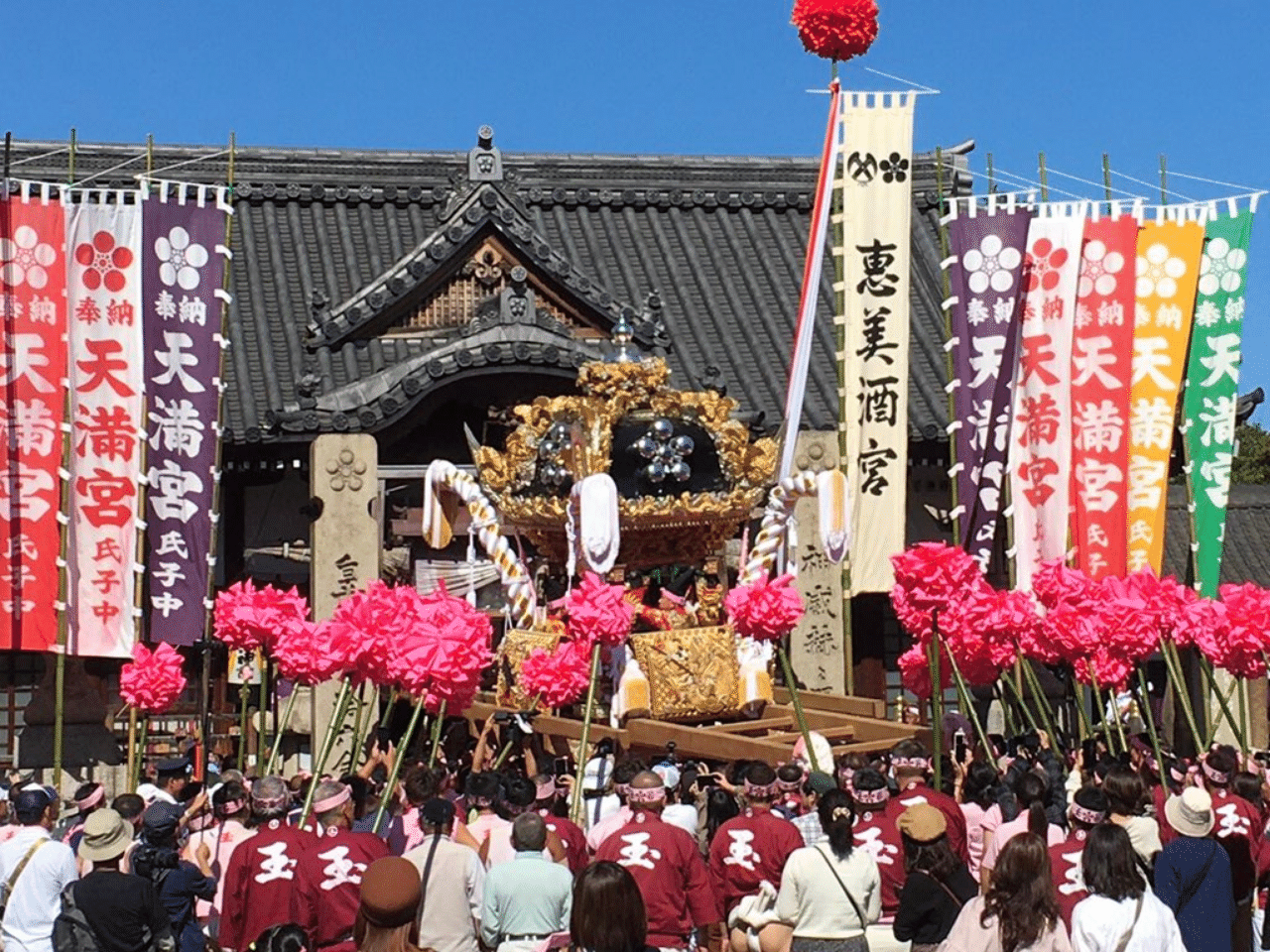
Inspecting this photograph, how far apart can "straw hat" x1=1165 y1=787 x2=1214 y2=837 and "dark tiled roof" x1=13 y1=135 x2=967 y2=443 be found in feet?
42.0

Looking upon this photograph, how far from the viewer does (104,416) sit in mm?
16922

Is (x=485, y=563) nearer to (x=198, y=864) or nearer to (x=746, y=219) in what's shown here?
(x=746, y=219)

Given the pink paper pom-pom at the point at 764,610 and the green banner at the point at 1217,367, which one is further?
the green banner at the point at 1217,367

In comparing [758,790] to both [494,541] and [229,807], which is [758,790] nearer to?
[229,807]

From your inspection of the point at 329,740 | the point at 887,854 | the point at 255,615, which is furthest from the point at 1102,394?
the point at 887,854

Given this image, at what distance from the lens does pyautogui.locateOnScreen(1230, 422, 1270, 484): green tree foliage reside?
37.8 metres

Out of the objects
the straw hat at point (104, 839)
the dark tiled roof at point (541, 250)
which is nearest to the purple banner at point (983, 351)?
the dark tiled roof at point (541, 250)

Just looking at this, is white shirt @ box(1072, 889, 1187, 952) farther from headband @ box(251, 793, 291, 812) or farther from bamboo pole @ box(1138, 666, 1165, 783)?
bamboo pole @ box(1138, 666, 1165, 783)

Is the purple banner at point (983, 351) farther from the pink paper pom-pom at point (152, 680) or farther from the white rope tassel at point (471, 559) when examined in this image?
the pink paper pom-pom at point (152, 680)

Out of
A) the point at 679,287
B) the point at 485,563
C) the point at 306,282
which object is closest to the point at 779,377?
the point at 679,287

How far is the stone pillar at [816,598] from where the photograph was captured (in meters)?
20.9

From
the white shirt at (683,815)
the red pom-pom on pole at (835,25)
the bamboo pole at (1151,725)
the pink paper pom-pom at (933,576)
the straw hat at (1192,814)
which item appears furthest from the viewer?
the red pom-pom on pole at (835,25)

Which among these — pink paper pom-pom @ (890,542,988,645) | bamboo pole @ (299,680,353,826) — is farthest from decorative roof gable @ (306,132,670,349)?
bamboo pole @ (299,680,353,826)

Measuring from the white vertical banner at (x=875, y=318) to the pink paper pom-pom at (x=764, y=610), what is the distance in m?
4.87
